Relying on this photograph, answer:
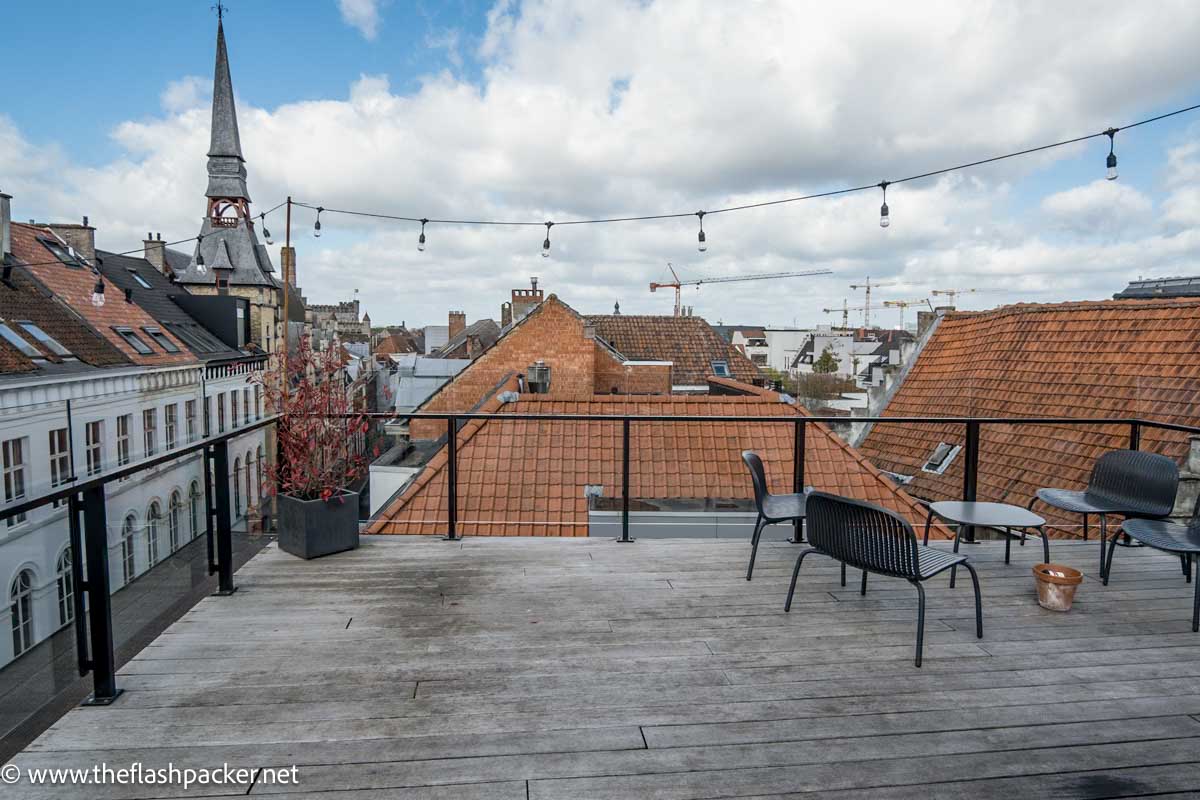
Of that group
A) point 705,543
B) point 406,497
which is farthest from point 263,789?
point 406,497

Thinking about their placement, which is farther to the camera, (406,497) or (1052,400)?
(1052,400)

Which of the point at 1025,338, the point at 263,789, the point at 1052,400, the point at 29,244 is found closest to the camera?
the point at 263,789

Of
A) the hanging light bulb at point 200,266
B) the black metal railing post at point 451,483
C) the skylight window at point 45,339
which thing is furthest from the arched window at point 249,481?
the hanging light bulb at point 200,266

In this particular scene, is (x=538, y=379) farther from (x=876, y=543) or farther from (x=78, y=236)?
(x=78, y=236)

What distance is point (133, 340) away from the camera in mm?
19922

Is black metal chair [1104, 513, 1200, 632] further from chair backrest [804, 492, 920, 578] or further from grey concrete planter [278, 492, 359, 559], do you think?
grey concrete planter [278, 492, 359, 559]

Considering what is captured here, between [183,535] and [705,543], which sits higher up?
[183,535]

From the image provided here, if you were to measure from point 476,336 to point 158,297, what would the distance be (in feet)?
57.6

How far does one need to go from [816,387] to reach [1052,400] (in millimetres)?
32245

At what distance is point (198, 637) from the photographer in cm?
301

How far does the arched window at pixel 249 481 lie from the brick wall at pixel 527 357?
15.8m

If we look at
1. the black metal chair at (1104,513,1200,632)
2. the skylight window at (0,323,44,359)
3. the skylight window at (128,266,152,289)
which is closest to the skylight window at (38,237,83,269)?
the skylight window at (128,266,152,289)

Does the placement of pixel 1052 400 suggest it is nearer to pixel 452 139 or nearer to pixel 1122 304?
pixel 1122 304

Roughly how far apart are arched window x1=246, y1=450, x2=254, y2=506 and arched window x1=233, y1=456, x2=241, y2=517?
120mm
